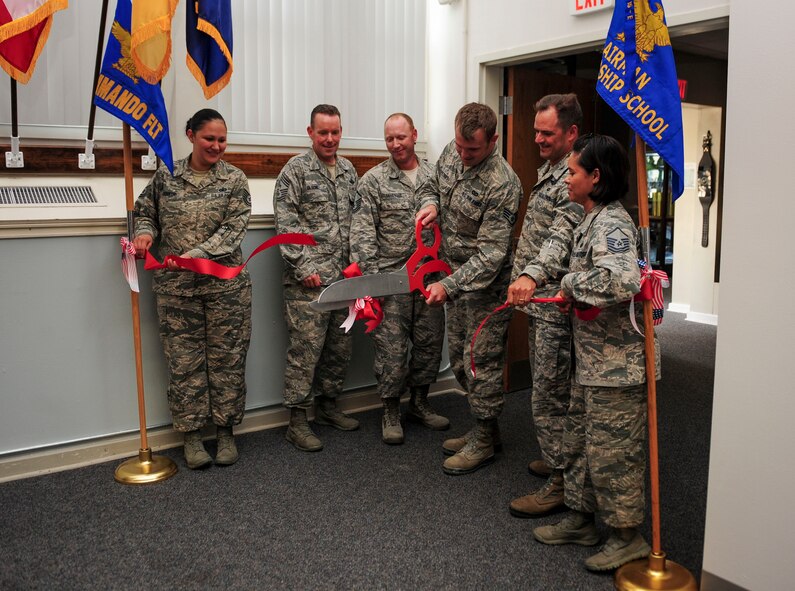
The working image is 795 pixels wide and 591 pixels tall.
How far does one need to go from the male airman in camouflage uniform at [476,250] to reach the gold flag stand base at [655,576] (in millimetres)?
1029

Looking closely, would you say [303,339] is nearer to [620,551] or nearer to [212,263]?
[212,263]

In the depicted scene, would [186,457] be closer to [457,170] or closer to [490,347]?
[490,347]

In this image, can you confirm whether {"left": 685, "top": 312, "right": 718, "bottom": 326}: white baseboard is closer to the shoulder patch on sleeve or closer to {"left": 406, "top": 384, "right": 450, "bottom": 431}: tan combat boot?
{"left": 406, "top": 384, "right": 450, "bottom": 431}: tan combat boot

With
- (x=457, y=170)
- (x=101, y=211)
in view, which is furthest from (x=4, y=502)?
(x=457, y=170)

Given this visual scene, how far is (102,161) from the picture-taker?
134 inches

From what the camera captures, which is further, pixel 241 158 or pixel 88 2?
pixel 241 158

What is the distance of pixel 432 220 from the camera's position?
3.08 meters

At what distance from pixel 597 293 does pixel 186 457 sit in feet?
6.90

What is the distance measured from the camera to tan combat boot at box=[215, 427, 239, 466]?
3293 mm

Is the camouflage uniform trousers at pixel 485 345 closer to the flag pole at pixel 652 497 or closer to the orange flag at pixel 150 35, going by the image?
the flag pole at pixel 652 497

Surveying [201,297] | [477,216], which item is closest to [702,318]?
[477,216]

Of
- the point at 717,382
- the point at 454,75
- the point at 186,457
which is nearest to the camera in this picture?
the point at 717,382

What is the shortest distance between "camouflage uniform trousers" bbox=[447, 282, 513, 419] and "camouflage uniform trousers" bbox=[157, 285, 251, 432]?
3.40 ft

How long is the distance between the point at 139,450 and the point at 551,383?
1879mm
